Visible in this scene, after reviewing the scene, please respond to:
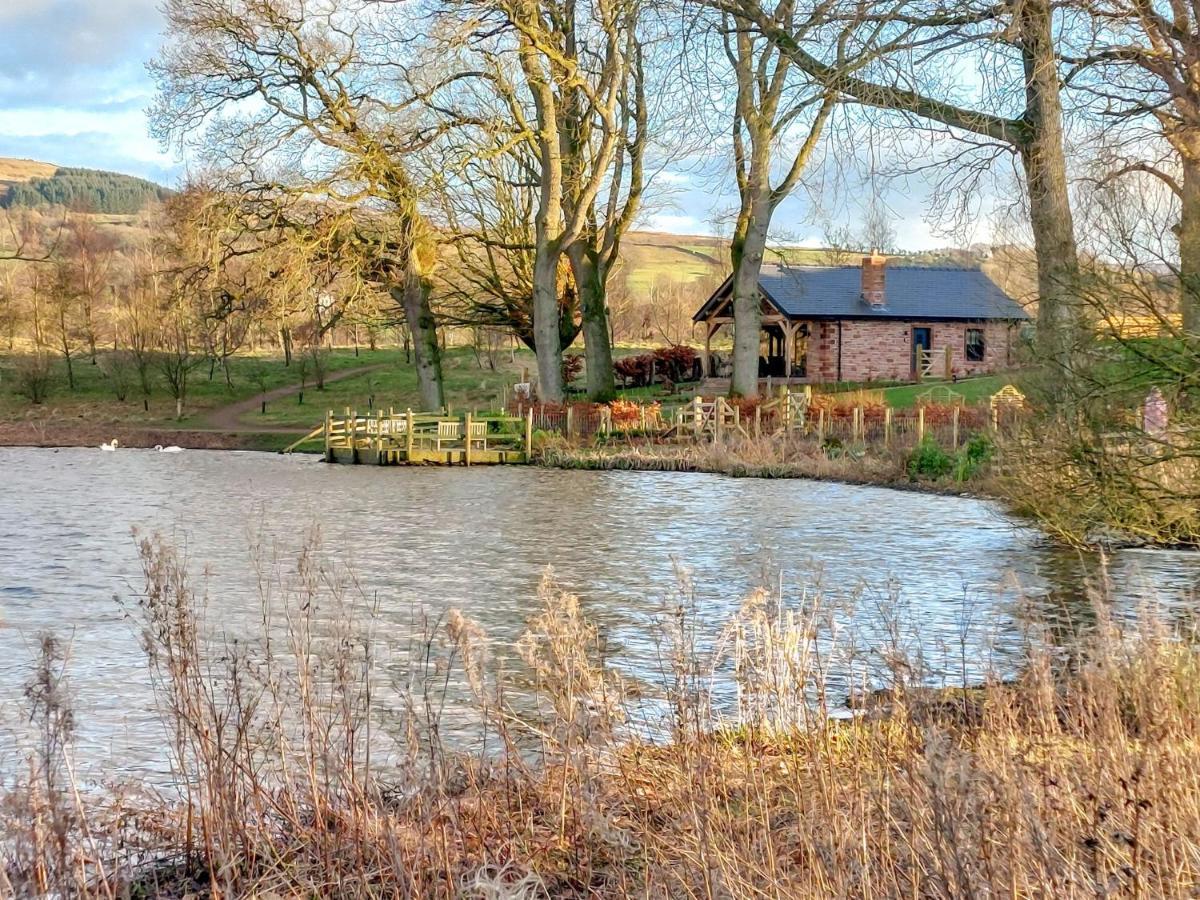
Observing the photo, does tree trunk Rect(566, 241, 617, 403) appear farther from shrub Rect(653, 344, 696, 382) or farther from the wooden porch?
shrub Rect(653, 344, 696, 382)

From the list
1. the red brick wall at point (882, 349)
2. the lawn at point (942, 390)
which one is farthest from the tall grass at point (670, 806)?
the red brick wall at point (882, 349)

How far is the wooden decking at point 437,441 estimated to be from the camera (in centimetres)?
3506

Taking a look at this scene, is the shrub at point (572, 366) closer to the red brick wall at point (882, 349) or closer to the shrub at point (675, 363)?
the shrub at point (675, 363)

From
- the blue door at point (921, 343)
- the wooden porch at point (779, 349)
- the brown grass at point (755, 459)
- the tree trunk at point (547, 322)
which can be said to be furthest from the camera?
the blue door at point (921, 343)

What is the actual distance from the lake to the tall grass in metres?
0.65

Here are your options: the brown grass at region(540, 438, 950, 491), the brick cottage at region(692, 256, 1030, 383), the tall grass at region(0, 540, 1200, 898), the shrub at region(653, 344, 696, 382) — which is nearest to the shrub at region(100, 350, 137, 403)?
the shrub at region(653, 344, 696, 382)

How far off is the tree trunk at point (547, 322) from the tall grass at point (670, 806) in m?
29.3

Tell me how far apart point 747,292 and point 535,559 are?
19645 mm

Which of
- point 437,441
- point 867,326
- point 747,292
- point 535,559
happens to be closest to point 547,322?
point 437,441

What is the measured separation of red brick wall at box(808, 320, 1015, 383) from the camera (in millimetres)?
50125

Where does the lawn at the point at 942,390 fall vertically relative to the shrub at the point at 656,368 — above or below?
below

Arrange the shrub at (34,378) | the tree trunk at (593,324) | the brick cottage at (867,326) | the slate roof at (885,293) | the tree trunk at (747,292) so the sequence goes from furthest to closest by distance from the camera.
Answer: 1. the shrub at (34,378)
2. the brick cottage at (867,326)
3. the slate roof at (885,293)
4. the tree trunk at (593,324)
5. the tree trunk at (747,292)

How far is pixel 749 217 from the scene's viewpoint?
3494cm

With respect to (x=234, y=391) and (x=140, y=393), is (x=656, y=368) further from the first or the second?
(x=140, y=393)
